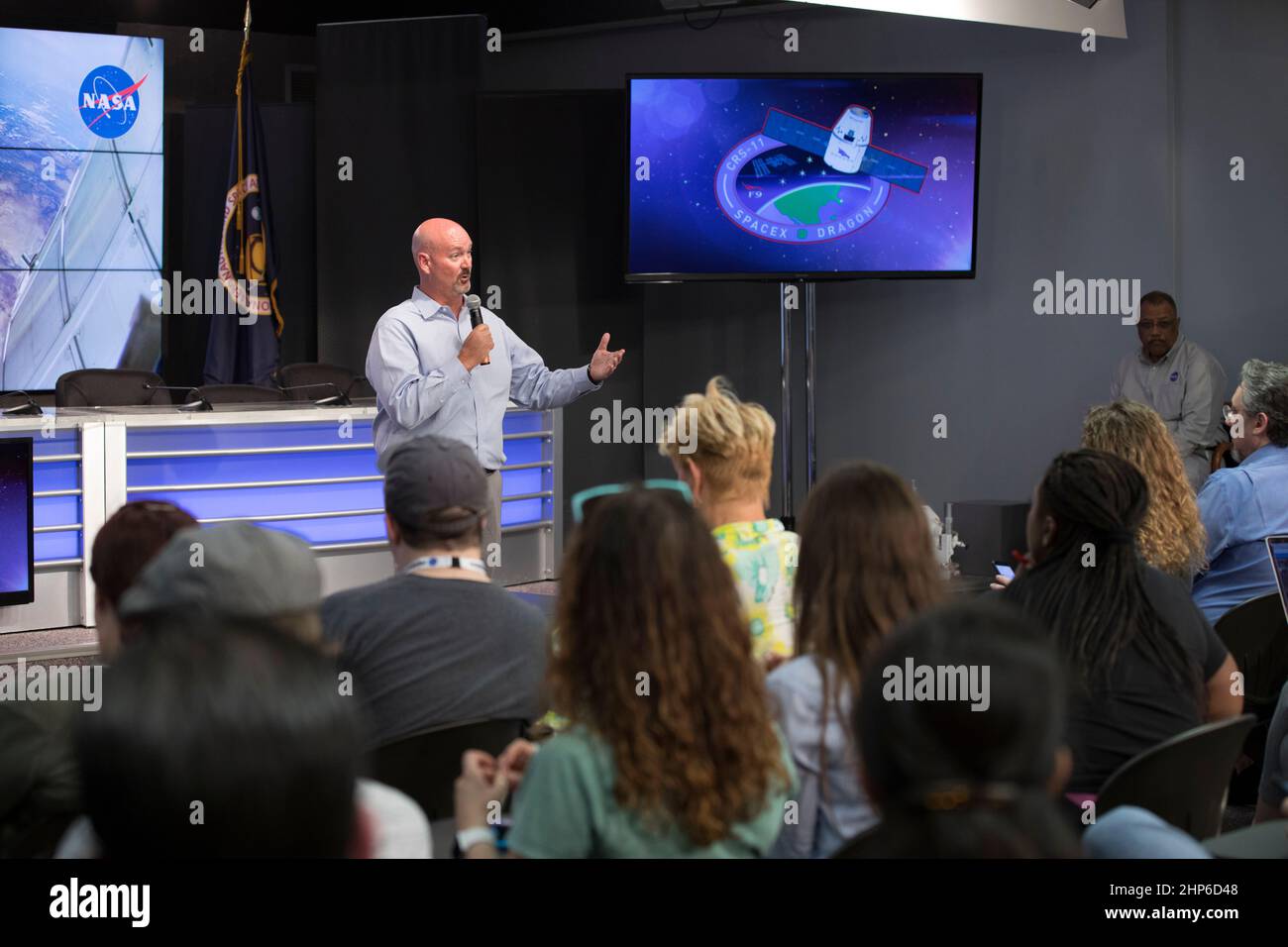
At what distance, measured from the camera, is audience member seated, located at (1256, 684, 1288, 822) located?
275 cm

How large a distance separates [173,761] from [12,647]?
190 inches

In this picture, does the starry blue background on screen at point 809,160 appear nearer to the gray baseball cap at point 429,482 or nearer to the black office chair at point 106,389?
the black office chair at point 106,389

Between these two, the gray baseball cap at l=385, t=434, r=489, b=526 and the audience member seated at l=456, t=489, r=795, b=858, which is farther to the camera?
the gray baseball cap at l=385, t=434, r=489, b=526

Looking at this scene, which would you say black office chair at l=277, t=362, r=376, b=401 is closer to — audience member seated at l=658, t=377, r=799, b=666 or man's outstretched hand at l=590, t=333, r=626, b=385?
Result: man's outstretched hand at l=590, t=333, r=626, b=385

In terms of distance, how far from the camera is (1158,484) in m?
3.10

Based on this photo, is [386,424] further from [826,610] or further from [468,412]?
[826,610]

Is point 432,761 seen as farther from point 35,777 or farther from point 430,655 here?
point 35,777

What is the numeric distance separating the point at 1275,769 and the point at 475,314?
2.96 meters

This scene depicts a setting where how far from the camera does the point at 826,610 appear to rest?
188 centimetres

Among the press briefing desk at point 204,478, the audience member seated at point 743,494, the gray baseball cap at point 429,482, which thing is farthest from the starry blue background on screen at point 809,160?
the gray baseball cap at point 429,482

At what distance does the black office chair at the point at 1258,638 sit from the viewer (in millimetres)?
3098

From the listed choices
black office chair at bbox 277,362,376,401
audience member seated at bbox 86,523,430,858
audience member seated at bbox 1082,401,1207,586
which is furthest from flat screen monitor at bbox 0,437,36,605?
audience member seated at bbox 1082,401,1207,586

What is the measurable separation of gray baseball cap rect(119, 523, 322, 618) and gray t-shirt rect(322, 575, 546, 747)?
0.35 metres

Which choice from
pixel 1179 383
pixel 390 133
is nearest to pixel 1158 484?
pixel 1179 383
